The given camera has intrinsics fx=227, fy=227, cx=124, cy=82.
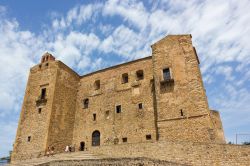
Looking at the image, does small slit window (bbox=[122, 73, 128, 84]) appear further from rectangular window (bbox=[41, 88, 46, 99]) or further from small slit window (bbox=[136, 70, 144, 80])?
rectangular window (bbox=[41, 88, 46, 99])

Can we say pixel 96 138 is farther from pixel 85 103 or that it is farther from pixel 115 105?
pixel 85 103

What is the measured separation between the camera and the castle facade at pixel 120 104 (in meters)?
17.1

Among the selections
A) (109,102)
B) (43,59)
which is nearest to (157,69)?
(109,102)

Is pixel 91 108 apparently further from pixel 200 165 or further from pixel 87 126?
pixel 200 165

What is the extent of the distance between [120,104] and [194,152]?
10285 millimetres

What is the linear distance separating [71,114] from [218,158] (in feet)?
51.2

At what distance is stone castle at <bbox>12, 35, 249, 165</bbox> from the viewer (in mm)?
17078

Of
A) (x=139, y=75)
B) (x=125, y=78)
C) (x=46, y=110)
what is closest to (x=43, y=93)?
(x=46, y=110)

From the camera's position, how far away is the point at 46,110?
21469 millimetres

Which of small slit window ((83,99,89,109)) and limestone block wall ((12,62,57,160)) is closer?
limestone block wall ((12,62,57,160))

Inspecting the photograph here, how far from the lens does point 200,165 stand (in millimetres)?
12359

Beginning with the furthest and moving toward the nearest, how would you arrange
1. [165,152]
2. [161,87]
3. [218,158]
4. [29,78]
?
[29,78] < [161,87] < [165,152] < [218,158]

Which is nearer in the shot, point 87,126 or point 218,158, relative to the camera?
point 218,158

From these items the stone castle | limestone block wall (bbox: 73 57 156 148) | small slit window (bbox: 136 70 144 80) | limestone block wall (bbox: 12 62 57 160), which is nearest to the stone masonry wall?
the stone castle
